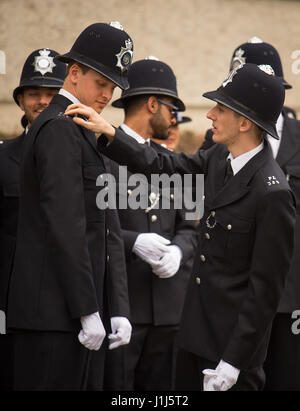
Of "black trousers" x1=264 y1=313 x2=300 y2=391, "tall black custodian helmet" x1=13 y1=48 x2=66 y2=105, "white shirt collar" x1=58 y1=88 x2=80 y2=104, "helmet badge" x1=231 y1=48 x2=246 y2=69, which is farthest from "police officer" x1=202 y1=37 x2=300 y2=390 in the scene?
"white shirt collar" x1=58 y1=88 x2=80 y2=104

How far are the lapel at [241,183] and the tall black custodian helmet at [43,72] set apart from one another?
1.43 meters

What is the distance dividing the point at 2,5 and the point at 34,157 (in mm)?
3053

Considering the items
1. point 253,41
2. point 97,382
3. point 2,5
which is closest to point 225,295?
point 97,382

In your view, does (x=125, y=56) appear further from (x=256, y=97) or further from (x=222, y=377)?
(x=222, y=377)

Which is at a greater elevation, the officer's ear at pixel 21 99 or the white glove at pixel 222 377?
the officer's ear at pixel 21 99

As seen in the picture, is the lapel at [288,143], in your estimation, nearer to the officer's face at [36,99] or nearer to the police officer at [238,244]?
the police officer at [238,244]

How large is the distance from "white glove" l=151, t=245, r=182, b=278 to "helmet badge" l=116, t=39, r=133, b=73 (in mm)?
1379

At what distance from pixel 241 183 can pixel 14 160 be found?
4.80ft

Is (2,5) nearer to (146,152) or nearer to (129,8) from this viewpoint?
(129,8)

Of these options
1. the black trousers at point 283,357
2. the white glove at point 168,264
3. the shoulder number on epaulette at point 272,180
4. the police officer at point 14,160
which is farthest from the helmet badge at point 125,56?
the black trousers at point 283,357

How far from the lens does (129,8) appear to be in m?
6.37

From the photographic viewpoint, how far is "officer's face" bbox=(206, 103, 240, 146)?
3.49 m

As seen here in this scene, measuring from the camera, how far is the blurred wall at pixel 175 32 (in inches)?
233

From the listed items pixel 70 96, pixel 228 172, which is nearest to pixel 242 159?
pixel 228 172
